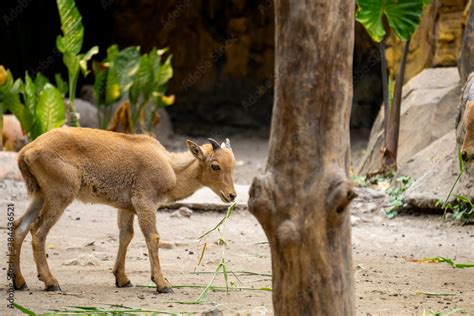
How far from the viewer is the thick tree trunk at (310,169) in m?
4.27

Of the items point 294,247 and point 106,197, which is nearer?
point 294,247

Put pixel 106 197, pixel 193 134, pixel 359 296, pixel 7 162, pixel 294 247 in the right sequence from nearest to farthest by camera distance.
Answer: pixel 294 247, pixel 359 296, pixel 106 197, pixel 7 162, pixel 193 134

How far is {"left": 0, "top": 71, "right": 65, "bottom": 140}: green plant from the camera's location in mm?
11555

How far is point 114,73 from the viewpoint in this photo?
1380 centimetres

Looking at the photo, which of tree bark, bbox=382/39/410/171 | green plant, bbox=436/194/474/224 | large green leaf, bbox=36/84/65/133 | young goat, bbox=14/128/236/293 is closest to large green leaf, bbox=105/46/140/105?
large green leaf, bbox=36/84/65/133

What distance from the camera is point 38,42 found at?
19.9 meters

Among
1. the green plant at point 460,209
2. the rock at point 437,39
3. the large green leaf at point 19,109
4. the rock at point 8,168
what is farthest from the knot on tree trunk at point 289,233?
the rock at point 437,39

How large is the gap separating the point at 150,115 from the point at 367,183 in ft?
19.8

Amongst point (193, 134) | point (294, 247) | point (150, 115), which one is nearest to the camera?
point (294, 247)

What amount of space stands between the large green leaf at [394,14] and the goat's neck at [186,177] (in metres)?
4.37

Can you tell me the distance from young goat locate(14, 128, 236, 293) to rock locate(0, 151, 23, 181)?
14.0 feet

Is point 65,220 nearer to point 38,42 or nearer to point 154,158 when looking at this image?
point 154,158

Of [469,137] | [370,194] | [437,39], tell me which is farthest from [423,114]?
[469,137]

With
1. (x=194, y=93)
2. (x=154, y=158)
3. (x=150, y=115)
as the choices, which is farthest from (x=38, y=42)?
(x=154, y=158)
